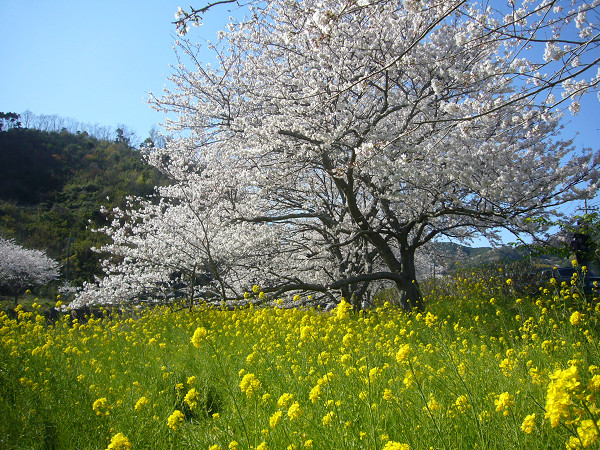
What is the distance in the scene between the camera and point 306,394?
2885 millimetres

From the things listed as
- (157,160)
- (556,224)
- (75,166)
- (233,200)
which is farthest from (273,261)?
(75,166)

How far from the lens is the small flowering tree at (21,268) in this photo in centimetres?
2866

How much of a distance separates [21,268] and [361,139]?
104 ft

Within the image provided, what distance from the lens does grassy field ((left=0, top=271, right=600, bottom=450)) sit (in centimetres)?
186

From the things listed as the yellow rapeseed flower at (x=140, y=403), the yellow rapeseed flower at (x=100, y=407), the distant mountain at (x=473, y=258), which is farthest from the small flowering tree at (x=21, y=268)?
the yellow rapeseed flower at (x=140, y=403)

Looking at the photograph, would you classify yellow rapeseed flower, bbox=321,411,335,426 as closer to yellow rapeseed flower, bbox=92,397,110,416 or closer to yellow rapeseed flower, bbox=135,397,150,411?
yellow rapeseed flower, bbox=135,397,150,411

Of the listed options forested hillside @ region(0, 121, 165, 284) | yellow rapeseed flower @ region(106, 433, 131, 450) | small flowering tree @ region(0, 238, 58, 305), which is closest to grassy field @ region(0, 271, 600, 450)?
yellow rapeseed flower @ region(106, 433, 131, 450)

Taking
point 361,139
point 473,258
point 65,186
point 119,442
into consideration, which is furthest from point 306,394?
point 65,186

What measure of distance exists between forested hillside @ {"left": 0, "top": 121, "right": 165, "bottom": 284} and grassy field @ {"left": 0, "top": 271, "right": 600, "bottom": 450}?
29.8 meters

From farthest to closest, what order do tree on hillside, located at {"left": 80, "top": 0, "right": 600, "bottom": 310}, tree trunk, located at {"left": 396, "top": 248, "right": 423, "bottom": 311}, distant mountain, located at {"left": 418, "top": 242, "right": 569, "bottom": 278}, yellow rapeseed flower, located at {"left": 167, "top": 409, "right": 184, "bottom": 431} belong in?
1. distant mountain, located at {"left": 418, "top": 242, "right": 569, "bottom": 278}
2. tree trunk, located at {"left": 396, "top": 248, "right": 423, "bottom": 311}
3. tree on hillside, located at {"left": 80, "top": 0, "right": 600, "bottom": 310}
4. yellow rapeseed flower, located at {"left": 167, "top": 409, "right": 184, "bottom": 431}

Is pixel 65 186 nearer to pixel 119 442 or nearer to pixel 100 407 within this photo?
pixel 100 407

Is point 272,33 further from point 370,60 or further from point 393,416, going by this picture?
point 393,416

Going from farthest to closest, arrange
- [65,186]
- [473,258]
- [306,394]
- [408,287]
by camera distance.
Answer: [65,186], [473,258], [408,287], [306,394]

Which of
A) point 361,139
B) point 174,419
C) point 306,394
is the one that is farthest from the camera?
point 361,139
